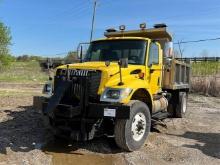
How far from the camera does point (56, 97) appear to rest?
7.84 m

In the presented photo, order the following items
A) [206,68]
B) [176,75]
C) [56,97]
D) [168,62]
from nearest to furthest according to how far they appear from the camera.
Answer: [56,97] < [168,62] < [176,75] < [206,68]

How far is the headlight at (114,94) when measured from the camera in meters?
7.67

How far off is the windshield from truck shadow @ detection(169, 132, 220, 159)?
90.0 inches

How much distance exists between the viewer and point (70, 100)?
8.03 metres

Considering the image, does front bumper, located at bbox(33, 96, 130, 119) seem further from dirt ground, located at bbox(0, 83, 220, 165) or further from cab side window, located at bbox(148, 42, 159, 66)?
cab side window, located at bbox(148, 42, 159, 66)

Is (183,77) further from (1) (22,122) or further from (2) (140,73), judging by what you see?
(1) (22,122)

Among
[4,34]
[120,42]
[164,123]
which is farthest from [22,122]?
[4,34]

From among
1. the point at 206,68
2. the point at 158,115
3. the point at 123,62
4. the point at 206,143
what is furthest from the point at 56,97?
the point at 206,68

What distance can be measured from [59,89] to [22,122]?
8.42 feet

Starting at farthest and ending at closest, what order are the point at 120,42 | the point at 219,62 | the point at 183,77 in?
the point at 219,62 < the point at 183,77 < the point at 120,42

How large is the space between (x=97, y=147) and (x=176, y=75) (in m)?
4.99

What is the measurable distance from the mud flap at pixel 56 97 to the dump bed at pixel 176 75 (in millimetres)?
4003

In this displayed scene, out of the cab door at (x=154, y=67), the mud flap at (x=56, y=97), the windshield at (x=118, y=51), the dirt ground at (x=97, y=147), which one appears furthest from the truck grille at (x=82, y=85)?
the cab door at (x=154, y=67)

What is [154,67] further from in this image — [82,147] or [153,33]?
[82,147]
